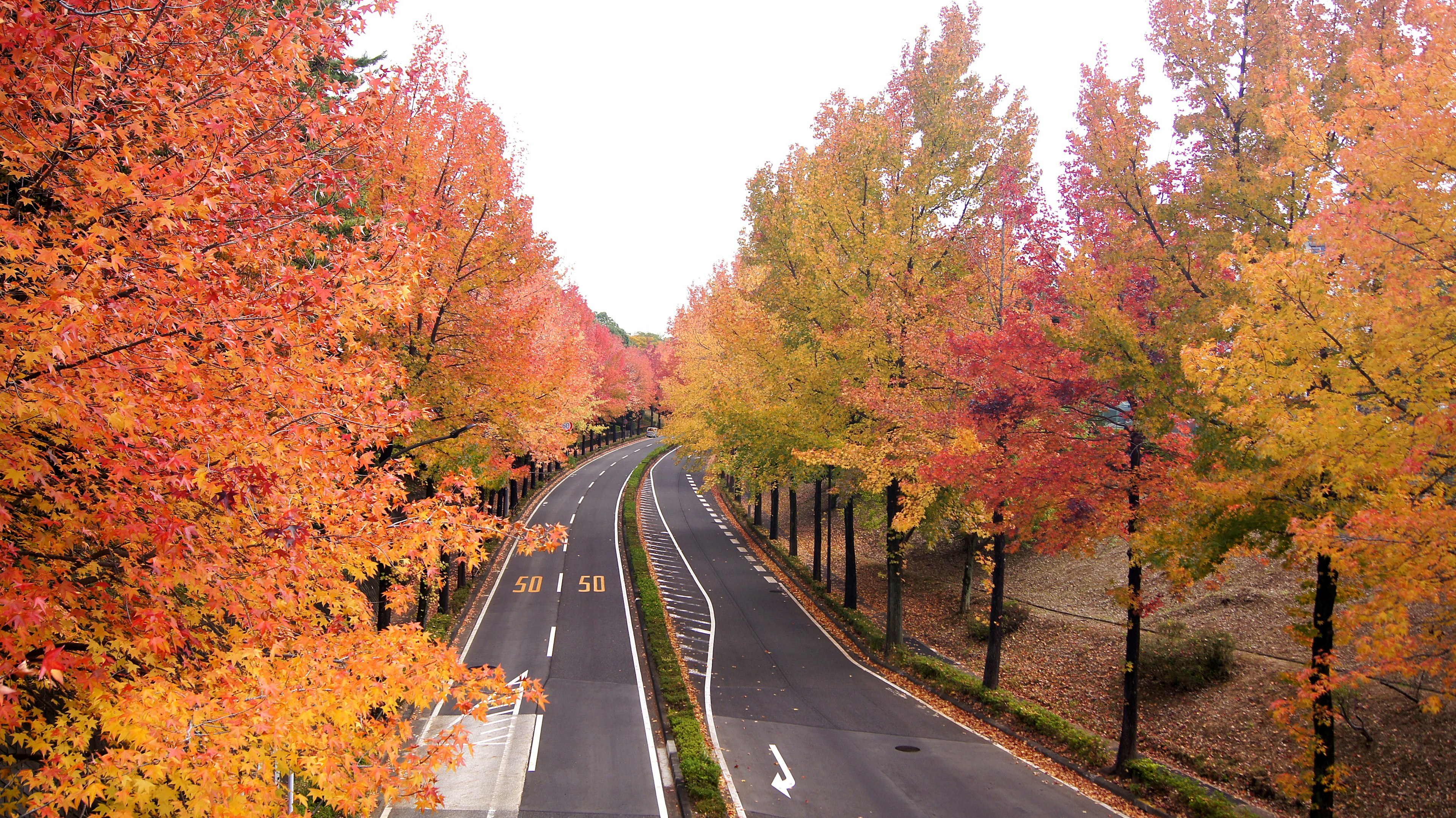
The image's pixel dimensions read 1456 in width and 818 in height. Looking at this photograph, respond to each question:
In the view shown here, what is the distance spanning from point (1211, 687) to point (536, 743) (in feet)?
45.5

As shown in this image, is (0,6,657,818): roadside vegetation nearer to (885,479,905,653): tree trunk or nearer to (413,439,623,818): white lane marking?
(413,439,623,818): white lane marking

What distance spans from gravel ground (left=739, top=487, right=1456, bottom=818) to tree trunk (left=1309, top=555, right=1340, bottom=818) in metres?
0.47

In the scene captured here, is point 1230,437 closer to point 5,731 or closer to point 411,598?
point 411,598

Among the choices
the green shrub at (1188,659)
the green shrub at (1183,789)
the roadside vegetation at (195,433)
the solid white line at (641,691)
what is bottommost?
the solid white line at (641,691)

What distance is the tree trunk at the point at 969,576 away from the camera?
2109cm

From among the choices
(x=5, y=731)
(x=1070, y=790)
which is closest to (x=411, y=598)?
(x=5, y=731)

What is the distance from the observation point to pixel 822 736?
Result: 13.3 metres

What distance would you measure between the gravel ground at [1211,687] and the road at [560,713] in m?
8.53

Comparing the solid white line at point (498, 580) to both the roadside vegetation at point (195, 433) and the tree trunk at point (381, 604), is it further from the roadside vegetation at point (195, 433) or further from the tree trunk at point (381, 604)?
the roadside vegetation at point (195, 433)

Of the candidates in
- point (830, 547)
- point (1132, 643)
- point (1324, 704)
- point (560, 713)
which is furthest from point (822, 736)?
point (830, 547)

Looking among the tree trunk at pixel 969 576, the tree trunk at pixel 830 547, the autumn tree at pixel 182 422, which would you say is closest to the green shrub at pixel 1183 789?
the tree trunk at pixel 969 576

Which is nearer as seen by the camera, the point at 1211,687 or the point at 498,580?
the point at 1211,687

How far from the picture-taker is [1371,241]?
6.87 metres

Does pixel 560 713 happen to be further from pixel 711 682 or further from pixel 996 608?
pixel 996 608
